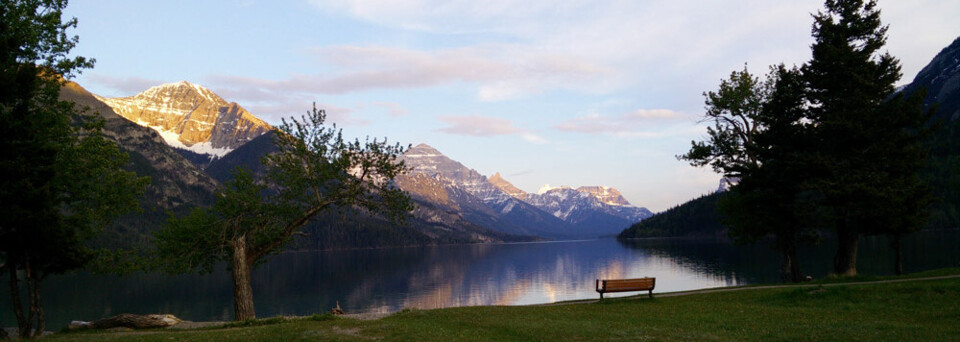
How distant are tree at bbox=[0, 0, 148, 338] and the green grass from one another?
4.23 m

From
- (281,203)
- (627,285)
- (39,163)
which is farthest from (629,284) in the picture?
(39,163)

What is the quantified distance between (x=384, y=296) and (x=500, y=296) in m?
23.8

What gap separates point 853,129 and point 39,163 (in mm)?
52091

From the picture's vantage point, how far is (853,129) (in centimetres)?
4234

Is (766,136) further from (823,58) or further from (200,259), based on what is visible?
(200,259)

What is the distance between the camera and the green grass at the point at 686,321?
22312 millimetres

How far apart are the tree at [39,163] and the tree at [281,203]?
5.63 meters

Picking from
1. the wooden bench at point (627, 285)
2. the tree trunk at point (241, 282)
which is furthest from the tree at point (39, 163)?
the wooden bench at point (627, 285)

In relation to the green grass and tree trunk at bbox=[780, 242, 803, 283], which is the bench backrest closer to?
the green grass

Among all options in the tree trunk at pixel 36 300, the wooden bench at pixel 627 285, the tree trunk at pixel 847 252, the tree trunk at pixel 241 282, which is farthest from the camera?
the tree trunk at pixel 847 252

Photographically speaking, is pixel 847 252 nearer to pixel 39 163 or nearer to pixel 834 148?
pixel 834 148

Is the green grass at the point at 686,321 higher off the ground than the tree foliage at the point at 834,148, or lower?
lower

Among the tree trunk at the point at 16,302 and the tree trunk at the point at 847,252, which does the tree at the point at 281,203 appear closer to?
the tree trunk at the point at 16,302

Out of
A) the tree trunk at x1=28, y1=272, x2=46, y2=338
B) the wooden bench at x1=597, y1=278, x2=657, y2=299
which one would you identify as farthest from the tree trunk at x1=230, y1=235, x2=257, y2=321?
the wooden bench at x1=597, y1=278, x2=657, y2=299
